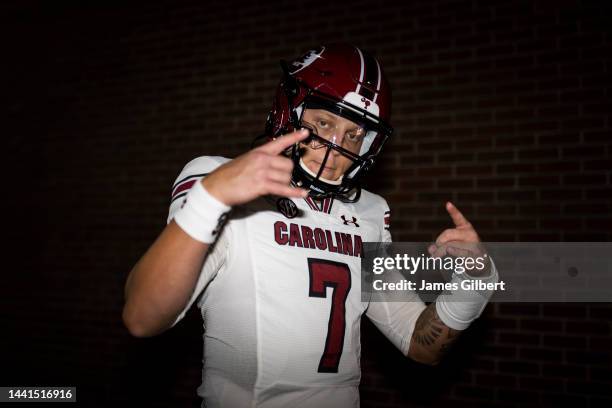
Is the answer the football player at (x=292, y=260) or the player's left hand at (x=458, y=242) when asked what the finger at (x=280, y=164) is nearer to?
the football player at (x=292, y=260)

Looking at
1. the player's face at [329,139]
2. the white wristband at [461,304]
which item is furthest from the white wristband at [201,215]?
the white wristband at [461,304]

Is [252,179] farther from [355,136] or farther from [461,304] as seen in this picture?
[461,304]

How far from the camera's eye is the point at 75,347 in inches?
161

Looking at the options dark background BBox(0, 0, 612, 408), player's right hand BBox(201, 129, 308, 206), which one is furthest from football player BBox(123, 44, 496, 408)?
dark background BBox(0, 0, 612, 408)

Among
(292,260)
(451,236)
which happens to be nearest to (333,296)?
(292,260)

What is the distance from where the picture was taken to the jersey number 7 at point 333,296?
5.45 feet

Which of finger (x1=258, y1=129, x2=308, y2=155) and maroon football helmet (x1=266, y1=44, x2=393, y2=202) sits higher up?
maroon football helmet (x1=266, y1=44, x2=393, y2=202)

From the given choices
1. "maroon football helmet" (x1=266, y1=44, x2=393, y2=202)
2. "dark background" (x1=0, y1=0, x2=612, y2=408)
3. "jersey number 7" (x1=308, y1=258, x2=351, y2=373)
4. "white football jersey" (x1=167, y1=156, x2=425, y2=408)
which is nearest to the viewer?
"white football jersey" (x1=167, y1=156, x2=425, y2=408)

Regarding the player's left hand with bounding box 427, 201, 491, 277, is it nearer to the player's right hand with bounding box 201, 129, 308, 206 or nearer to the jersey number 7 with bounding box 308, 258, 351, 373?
the jersey number 7 with bounding box 308, 258, 351, 373

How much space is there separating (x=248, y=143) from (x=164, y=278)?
266cm

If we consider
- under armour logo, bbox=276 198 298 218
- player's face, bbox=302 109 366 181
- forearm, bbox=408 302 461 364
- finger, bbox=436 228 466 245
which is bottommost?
forearm, bbox=408 302 461 364

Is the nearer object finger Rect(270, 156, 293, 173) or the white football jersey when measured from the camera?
finger Rect(270, 156, 293, 173)

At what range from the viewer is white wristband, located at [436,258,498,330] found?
1772 mm

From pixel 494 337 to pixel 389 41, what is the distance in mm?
2265
